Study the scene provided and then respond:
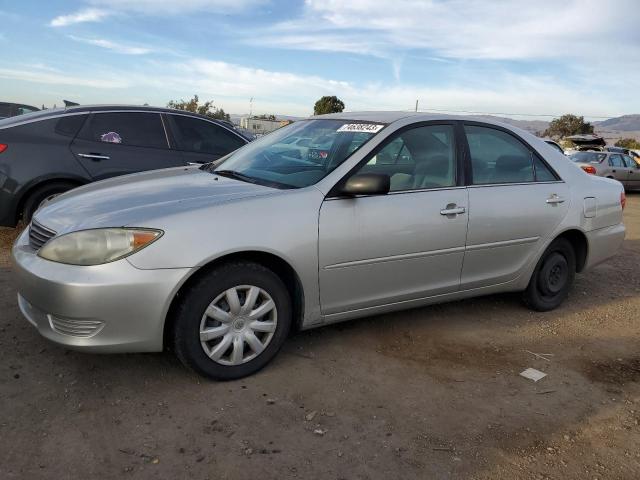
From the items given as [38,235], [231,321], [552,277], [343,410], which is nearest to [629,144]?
[552,277]

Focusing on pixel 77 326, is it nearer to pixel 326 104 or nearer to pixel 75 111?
pixel 75 111

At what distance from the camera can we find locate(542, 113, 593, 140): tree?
5978cm

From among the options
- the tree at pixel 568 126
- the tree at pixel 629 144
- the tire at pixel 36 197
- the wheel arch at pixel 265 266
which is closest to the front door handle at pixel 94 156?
the tire at pixel 36 197

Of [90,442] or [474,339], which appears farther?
[474,339]

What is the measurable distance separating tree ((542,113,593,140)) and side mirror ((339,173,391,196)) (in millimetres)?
61974

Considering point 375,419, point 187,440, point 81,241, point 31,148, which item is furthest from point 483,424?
point 31,148

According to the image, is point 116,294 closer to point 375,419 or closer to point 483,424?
point 375,419

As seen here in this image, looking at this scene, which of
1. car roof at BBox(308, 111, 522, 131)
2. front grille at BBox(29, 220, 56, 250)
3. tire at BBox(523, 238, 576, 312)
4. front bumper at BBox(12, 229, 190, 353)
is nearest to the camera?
front bumper at BBox(12, 229, 190, 353)

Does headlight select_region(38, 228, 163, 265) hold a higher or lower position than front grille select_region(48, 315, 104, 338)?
higher

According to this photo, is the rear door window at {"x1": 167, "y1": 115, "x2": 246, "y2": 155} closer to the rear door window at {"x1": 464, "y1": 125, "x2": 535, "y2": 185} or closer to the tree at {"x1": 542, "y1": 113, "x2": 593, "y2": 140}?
the rear door window at {"x1": 464, "y1": 125, "x2": 535, "y2": 185}

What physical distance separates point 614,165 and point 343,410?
17.2 meters

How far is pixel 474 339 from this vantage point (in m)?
4.03

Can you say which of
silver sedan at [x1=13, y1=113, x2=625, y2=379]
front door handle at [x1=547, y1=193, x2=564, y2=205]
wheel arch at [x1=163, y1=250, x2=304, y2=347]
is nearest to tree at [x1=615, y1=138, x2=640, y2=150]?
front door handle at [x1=547, y1=193, x2=564, y2=205]

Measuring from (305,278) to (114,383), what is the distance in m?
1.22
